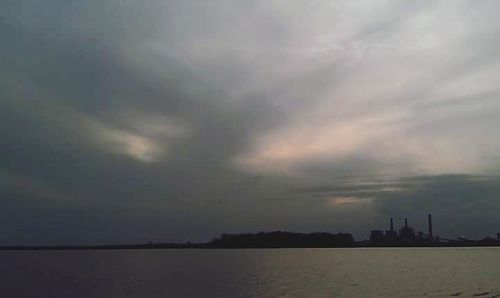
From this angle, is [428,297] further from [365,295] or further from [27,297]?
[27,297]

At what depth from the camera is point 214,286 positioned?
96.8 metres

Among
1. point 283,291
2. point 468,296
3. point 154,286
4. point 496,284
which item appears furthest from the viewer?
point 154,286

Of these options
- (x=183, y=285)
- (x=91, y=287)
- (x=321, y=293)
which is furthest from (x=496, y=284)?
(x=91, y=287)

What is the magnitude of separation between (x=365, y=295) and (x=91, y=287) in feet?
151

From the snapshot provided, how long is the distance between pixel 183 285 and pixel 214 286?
7135mm

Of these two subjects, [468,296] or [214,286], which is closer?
[468,296]

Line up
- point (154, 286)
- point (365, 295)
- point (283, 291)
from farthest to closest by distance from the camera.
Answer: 1. point (154, 286)
2. point (283, 291)
3. point (365, 295)

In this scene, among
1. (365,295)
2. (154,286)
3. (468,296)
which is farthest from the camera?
(154,286)

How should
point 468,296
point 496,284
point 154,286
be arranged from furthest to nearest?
1. point 154,286
2. point 496,284
3. point 468,296

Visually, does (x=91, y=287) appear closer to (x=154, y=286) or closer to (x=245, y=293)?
(x=154, y=286)

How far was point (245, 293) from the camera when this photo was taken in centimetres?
8225

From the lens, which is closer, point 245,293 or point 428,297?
point 428,297

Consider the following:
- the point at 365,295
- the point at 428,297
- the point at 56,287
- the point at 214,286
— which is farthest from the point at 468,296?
the point at 56,287

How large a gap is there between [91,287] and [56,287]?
6.82 metres
